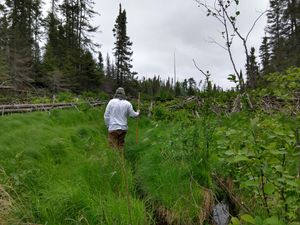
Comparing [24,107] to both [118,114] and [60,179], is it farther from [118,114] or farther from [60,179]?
[60,179]

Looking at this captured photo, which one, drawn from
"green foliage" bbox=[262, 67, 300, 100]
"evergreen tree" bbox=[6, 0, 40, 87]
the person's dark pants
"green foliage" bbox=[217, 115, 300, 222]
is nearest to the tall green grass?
the person's dark pants

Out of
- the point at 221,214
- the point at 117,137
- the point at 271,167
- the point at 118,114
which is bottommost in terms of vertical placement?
the point at 221,214

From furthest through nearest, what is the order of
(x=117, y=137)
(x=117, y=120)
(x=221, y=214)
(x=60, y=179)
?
(x=117, y=137) → (x=117, y=120) → (x=60, y=179) → (x=221, y=214)

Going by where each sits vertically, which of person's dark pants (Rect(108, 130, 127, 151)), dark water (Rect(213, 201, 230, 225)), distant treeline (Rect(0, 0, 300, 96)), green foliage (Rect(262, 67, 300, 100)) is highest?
distant treeline (Rect(0, 0, 300, 96))

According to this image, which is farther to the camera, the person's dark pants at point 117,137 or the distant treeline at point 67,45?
the distant treeline at point 67,45

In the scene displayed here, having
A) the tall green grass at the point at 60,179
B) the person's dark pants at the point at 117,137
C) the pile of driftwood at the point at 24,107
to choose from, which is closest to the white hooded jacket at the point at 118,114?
the person's dark pants at the point at 117,137

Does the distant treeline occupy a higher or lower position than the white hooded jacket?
higher

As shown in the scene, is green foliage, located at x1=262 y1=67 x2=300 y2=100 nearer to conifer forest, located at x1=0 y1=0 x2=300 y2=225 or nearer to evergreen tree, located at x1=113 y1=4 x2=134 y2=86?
conifer forest, located at x1=0 y1=0 x2=300 y2=225

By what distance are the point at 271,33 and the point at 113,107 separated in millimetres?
37528

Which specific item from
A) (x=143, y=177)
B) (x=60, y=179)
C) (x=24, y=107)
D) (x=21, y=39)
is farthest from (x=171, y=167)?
(x=21, y=39)

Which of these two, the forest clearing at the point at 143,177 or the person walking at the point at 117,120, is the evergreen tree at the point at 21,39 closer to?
the person walking at the point at 117,120

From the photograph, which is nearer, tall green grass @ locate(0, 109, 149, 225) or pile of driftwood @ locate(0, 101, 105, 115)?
tall green grass @ locate(0, 109, 149, 225)

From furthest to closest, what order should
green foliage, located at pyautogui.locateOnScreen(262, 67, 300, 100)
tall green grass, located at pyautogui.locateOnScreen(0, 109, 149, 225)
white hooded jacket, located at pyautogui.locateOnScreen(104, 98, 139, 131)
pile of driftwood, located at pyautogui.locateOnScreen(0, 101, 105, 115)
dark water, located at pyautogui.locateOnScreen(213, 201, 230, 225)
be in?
pile of driftwood, located at pyautogui.locateOnScreen(0, 101, 105, 115) < white hooded jacket, located at pyautogui.locateOnScreen(104, 98, 139, 131) < dark water, located at pyautogui.locateOnScreen(213, 201, 230, 225) < tall green grass, located at pyautogui.locateOnScreen(0, 109, 149, 225) < green foliage, located at pyautogui.locateOnScreen(262, 67, 300, 100)

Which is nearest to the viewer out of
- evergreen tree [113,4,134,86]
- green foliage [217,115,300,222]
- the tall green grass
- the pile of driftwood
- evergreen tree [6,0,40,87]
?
green foliage [217,115,300,222]
